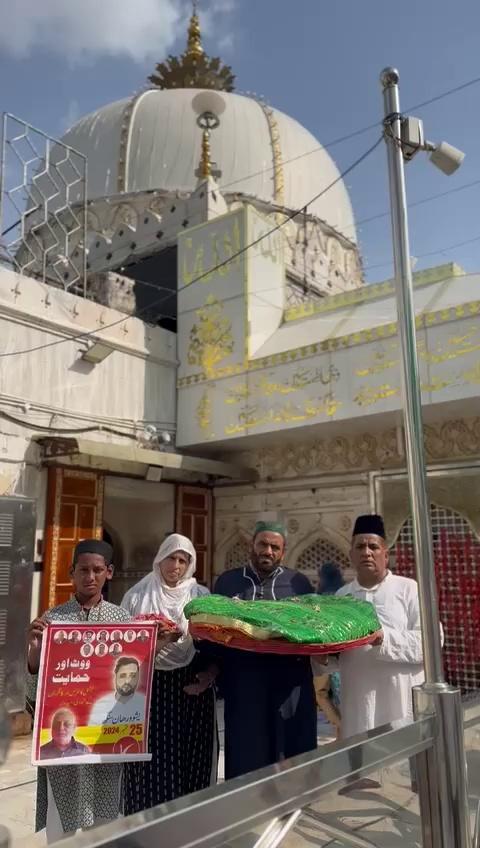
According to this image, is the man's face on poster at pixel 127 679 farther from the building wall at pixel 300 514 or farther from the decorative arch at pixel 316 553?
the decorative arch at pixel 316 553

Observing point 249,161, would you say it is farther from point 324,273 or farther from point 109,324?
point 109,324

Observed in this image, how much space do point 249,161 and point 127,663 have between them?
1468 cm

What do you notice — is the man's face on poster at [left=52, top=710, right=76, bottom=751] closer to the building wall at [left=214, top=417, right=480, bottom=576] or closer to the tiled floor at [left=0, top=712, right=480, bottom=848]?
the tiled floor at [left=0, top=712, right=480, bottom=848]

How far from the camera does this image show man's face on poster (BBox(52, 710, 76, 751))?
6.16ft

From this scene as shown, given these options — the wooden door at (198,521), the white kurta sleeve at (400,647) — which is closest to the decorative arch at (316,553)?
the wooden door at (198,521)

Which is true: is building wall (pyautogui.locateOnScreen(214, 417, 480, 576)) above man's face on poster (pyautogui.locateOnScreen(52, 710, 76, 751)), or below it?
above

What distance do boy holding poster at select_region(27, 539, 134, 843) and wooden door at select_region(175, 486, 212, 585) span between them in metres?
5.68

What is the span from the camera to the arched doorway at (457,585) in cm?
612

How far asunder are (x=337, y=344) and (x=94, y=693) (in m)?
5.24

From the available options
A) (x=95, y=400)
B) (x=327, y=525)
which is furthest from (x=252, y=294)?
(x=327, y=525)

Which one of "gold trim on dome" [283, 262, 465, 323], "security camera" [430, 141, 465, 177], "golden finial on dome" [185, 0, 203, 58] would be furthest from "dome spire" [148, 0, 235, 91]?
"security camera" [430, 141, 465, 177]

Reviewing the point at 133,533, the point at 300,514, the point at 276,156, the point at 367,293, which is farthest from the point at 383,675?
the point at 276,156

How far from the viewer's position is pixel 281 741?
213 cm

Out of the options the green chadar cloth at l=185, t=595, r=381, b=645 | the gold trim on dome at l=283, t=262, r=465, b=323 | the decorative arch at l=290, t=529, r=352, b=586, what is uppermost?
the gold trim on dome at l=283, t=262, r=465, b=323
